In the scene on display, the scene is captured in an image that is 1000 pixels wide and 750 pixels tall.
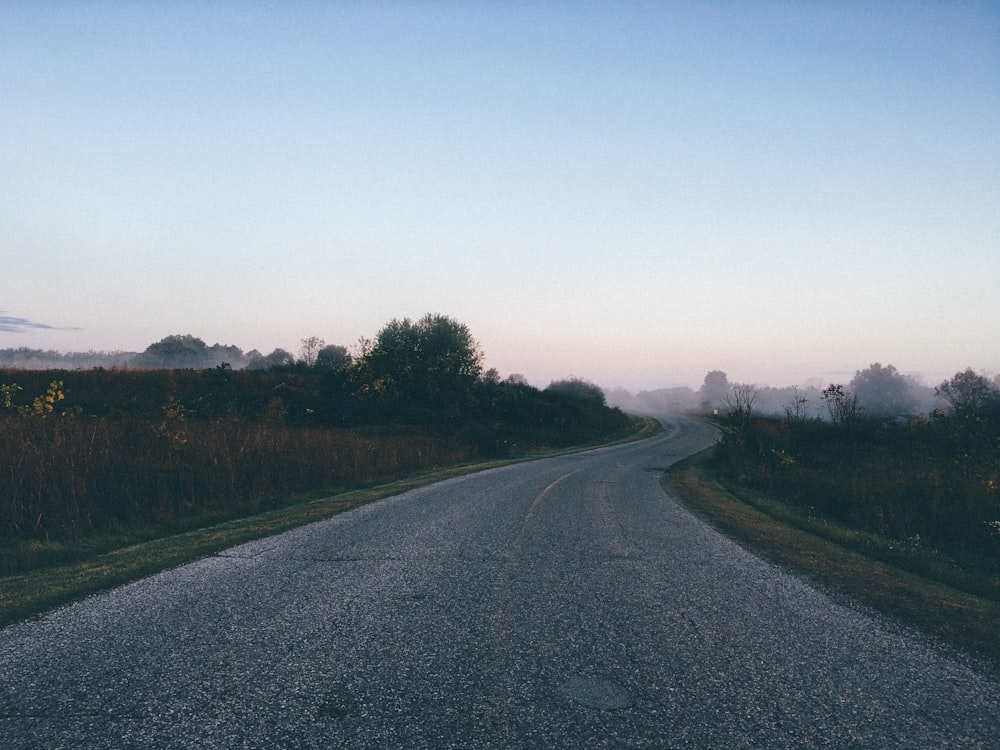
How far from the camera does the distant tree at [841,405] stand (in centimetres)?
2292

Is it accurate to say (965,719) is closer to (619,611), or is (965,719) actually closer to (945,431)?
(619,611)

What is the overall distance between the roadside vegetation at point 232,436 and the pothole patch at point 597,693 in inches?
349

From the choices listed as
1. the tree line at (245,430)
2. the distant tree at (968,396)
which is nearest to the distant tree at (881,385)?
the distant tree at (968,396)

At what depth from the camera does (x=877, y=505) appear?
1441 cm

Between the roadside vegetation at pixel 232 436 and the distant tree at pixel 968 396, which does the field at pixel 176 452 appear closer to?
the roadside vegetation at pixel 232 436

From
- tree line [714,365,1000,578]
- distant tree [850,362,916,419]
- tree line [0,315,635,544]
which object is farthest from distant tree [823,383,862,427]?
distant tree [850,362,916,419]

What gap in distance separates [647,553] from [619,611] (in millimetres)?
3006

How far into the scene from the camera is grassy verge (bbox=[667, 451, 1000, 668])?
6.30 m

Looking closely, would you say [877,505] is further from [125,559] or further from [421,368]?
[421,368]

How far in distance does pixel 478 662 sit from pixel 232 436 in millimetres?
14042

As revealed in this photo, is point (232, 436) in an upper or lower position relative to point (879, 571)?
upper

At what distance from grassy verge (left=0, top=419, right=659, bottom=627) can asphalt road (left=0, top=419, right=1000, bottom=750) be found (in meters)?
0.44

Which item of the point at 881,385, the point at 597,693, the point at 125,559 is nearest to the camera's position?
the point at 597,693

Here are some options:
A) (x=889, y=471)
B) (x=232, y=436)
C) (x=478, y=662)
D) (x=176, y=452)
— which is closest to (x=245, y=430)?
(x=232, y=436)
